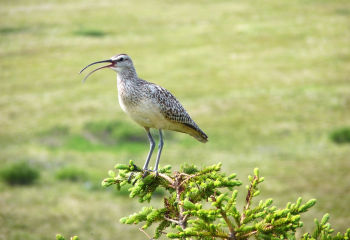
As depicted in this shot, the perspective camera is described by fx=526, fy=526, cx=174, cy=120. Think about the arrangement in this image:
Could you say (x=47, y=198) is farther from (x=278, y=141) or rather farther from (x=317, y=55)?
(x=317, y=55)

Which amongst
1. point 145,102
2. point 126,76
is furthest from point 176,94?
point 145,102

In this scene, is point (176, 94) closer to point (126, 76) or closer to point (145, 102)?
point (126, 76)

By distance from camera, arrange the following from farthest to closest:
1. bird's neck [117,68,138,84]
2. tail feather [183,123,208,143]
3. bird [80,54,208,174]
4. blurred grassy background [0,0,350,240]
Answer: blurred grassy background [0,0,350,240]
tail feather [183,123,208,143]
bird's neck [117,68,138,84]
bird [80,54,208,174]

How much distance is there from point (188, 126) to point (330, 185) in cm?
2166

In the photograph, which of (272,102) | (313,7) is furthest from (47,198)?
(313,7)

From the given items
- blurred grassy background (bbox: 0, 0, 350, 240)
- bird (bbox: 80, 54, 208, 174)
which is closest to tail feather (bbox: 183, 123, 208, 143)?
bird (bbox: 80, 54, 208, 174)

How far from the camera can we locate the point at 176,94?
4750cm

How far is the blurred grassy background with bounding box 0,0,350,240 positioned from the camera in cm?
2864

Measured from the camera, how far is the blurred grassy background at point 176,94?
94.0 feet

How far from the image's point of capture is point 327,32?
70500mm

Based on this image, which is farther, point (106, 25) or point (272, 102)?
point (106, 25)

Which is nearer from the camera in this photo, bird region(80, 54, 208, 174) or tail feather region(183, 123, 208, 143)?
bird region(80, 54, 208, 174)

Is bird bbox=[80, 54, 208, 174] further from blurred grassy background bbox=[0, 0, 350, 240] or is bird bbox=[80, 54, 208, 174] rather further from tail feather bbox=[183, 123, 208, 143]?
blurred grassy background bbox=[0, 0, 350, 240]

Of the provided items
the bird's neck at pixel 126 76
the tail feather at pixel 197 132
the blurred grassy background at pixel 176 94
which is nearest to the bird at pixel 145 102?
the bird's neck at pixel 126 76
